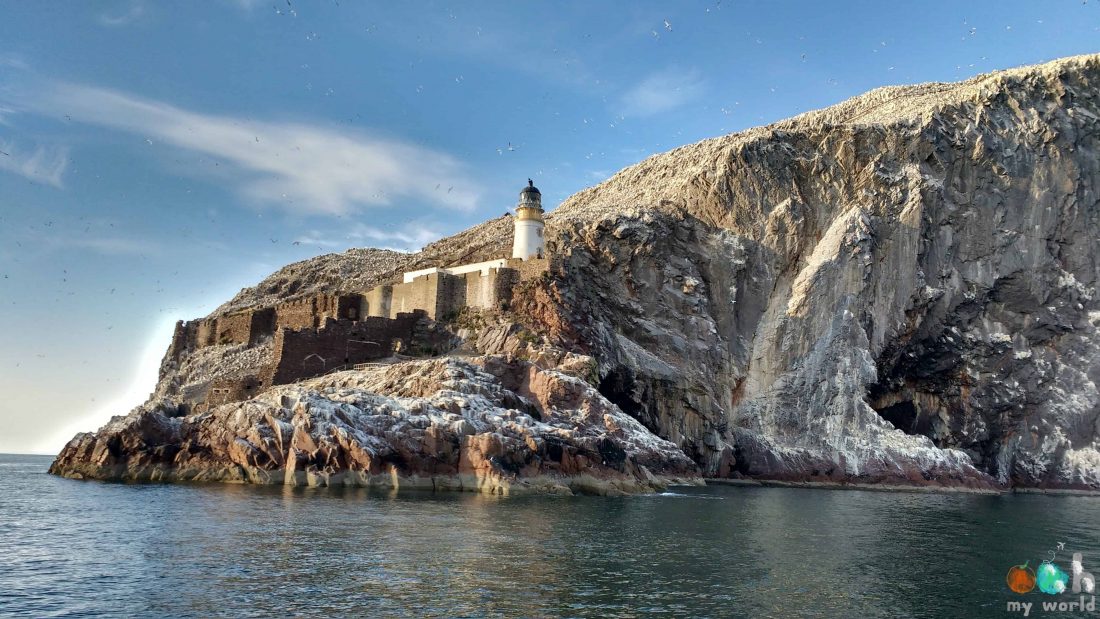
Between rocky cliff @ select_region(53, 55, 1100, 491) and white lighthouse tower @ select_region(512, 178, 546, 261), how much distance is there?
56.4 inches

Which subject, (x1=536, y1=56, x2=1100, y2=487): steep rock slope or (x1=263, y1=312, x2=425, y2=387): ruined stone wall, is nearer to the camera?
(x1=263, y1=312, x2=425, y2=387): ruined stone wall

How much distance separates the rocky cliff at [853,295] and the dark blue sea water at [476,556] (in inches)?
616

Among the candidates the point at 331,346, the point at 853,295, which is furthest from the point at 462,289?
the point at 853,295

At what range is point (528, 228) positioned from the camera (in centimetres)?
5838

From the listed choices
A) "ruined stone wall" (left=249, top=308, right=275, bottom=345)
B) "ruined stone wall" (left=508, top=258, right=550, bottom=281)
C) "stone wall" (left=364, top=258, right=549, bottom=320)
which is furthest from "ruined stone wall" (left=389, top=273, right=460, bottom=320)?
"ruined stone wall" (left=249, top=308, right=275, bottom=345)

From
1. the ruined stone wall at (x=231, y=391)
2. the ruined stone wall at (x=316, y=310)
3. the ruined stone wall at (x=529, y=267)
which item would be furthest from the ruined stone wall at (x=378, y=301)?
the ruined stone wall at (x=231, y=391)

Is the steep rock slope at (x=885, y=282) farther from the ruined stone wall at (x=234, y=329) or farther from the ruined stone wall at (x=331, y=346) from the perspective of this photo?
the ruined stone wall at (x=234, y=329)

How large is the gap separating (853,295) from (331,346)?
123 ft

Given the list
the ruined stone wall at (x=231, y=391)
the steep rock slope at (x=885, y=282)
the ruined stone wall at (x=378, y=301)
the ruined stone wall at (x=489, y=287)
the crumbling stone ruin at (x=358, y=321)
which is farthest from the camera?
the steep rock slope at (x=885, y=282)

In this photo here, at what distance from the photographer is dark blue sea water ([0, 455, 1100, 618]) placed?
1834cm

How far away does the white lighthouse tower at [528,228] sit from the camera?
5809 cm

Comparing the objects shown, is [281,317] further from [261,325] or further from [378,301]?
[378,301]

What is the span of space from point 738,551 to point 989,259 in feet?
174

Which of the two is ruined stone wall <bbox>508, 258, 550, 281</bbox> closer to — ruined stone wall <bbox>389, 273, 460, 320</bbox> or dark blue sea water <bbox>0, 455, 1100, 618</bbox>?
ruined stone wall <bbox>389, 273, 460, 320</bbox>
